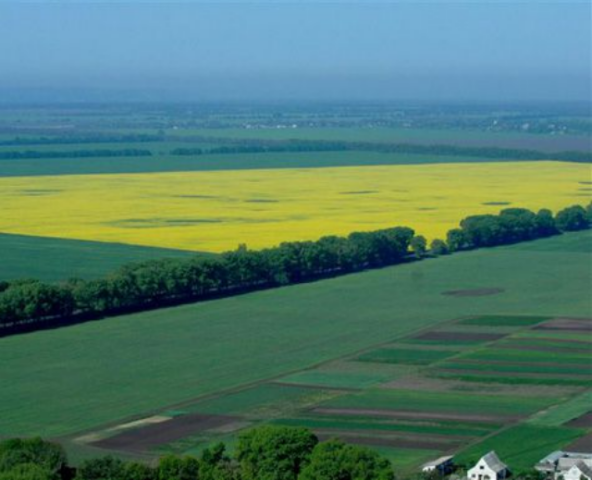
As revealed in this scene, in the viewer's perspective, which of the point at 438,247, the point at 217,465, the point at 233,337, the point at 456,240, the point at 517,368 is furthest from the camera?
the point at 456,240

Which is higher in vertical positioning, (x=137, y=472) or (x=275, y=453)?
(x=275, y=453)

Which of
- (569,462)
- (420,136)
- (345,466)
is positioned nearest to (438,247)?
(569,462)

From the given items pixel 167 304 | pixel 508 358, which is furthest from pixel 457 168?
A: pixel 508 358

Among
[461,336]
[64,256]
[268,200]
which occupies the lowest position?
[268,200]

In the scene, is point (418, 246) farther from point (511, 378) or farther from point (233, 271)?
point (511, 378)

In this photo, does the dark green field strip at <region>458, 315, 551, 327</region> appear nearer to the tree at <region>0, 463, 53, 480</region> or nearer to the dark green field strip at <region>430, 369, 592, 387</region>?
the dark green field strip at <region>430, 369, 592, 387</region>

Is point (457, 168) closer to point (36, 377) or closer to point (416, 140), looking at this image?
point (416, 140)
